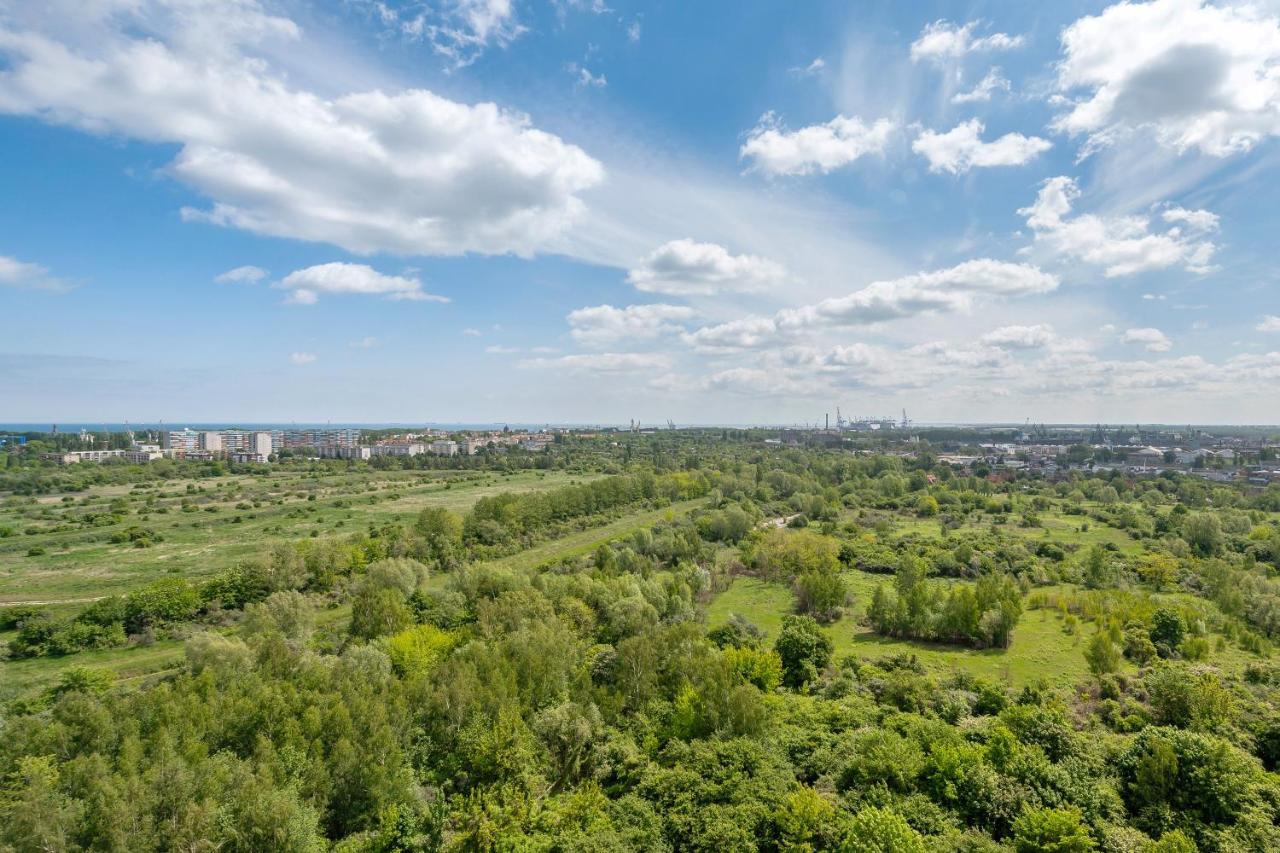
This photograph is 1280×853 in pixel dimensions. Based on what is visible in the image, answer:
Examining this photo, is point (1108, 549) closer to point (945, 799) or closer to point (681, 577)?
point (681, 577)

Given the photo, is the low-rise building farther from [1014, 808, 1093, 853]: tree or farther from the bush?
[1014, 808, 1093, 853]: tree

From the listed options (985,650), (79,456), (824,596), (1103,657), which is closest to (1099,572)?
(985,650)

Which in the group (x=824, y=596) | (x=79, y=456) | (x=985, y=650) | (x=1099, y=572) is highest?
(x=79, y=456)

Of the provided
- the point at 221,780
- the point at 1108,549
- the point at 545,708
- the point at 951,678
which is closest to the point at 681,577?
the point at 951,678

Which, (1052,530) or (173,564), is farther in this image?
(1052,530)

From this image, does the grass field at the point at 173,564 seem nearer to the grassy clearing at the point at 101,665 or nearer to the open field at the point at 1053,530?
the grassy clearing at the point at 101,665

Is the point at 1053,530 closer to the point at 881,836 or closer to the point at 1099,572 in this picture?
the point at 1099,572

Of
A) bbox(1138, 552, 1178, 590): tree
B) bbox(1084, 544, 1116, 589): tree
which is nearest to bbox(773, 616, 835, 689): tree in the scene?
bbox(1084, 544, 1116, 589): tree
